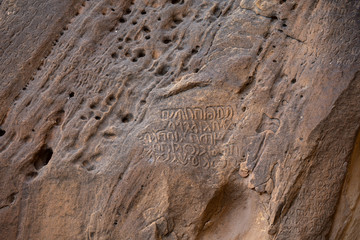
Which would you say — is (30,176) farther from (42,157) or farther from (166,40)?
(166,40)

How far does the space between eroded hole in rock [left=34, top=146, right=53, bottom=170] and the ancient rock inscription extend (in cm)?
77

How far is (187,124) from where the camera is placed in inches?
103

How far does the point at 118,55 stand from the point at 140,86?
0.32 m

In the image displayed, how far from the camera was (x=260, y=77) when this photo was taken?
2.63 meters

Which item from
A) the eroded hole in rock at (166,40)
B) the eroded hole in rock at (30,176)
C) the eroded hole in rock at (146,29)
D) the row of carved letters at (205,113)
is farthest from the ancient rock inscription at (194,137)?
the eroded hole in rock at (30,176)

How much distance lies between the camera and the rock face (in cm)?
252

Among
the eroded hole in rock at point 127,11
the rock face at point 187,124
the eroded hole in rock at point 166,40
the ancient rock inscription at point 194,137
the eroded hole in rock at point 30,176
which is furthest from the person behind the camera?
the eroded hole in rock at point 127,11

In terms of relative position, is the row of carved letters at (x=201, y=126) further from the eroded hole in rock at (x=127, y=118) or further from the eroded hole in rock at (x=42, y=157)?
the eroded hole in rock at (x=42, y=157)

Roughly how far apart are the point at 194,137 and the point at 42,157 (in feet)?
3.80

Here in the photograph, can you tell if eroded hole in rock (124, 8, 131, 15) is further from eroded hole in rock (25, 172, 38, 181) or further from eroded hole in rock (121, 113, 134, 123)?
eroded hole in rock (25, 172, 38, 181)

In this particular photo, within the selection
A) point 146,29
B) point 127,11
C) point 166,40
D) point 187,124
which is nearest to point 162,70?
point 166,40

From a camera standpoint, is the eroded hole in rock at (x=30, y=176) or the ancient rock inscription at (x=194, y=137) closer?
the ancient rock inscription at (x=194, y=137)

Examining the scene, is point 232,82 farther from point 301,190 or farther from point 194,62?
point 301,190

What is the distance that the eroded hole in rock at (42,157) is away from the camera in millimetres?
2772
